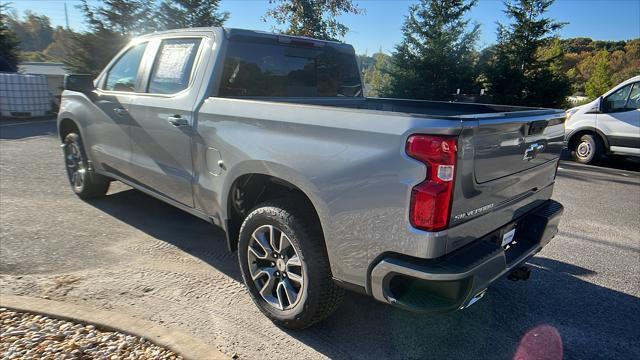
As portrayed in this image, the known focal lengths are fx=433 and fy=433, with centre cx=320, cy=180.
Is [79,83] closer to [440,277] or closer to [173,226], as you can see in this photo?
[173,226]

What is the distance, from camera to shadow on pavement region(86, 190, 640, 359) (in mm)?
2691

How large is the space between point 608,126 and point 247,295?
904 centimetres

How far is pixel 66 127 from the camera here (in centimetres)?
541

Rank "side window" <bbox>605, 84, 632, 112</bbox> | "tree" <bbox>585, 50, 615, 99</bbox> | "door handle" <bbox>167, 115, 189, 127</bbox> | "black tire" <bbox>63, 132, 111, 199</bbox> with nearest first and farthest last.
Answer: "door handle" <bbox>167, 115, 189, 127</bbox>
"black tire" <bbox>63, 132, 111, 199</bbox>
"side window" <bbox>605, 84, 632, 112</bbox>
"tree" <bbox>585, 50, 615, 99</bbox>

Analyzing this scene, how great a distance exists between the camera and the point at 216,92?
331 centimetres

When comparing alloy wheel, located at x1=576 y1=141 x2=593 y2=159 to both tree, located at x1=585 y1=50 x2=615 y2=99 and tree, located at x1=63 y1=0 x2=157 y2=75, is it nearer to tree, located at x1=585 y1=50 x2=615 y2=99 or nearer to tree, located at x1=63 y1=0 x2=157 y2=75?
tree, located at x1=63 y1=0 x2=157 y2=75

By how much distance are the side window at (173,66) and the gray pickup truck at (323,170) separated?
0.02 m

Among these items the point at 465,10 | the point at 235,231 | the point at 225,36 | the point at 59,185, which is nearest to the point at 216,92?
the point at 225,36

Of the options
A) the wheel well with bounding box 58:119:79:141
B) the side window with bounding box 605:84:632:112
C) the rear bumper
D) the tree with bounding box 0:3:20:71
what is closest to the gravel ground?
→ the rear bumper

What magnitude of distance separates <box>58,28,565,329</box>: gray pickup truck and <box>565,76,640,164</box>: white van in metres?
6.91

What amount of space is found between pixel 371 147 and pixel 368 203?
0.29 meters

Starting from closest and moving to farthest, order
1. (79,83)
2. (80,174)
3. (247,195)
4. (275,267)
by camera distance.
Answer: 1. (275,267)
2. (247,195)
3. (79,83)
4. (80,174)

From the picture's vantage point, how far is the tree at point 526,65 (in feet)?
53.7

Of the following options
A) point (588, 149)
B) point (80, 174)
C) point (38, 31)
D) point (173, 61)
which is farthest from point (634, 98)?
point (38, 31)
